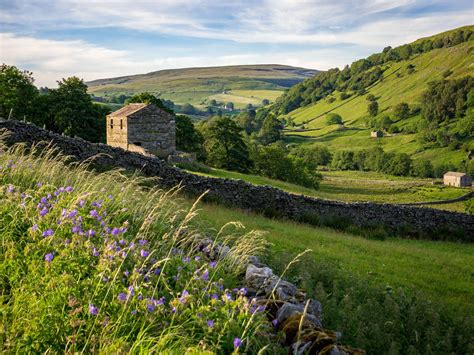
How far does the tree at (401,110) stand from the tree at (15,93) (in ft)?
468

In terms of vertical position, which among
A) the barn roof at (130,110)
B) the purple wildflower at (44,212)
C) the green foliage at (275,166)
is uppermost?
the barn roof at (130,110)

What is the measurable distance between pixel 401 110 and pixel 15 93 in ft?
477

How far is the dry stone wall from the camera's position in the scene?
1791 cm

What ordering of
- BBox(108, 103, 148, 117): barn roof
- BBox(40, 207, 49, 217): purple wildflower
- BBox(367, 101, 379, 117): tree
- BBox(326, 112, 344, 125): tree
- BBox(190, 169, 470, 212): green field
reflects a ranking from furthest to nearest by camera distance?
BBox(326, 112, 344, 125): tree → BBox(367, 101, 379, 117): tree → BBox(190, 169, 470, 212): green field → BBox(108, 103, 148, 117): barn roof → BBox(40, 207, 49, 217): purple wildflower

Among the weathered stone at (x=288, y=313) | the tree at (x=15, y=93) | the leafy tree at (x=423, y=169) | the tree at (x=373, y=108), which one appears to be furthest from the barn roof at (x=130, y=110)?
the tree at (x=373, y=108)

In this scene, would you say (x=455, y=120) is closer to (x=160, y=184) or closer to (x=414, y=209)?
(x=414, y=209)

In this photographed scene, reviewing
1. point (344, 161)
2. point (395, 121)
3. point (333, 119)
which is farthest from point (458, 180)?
point (333, 119)

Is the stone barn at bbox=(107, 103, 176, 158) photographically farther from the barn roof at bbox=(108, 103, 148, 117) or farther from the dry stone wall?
the dry stone wall

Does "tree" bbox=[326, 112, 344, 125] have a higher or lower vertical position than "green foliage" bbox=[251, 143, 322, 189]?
higher

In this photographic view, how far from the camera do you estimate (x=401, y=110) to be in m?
161

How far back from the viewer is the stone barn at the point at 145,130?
1348 inches

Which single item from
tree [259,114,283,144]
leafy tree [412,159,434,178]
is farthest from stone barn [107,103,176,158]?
tree [259,114,283,144]

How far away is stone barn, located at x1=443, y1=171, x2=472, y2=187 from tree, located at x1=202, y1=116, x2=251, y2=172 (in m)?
63.4

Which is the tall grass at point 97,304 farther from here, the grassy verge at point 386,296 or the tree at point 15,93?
the tree at point 15,93
